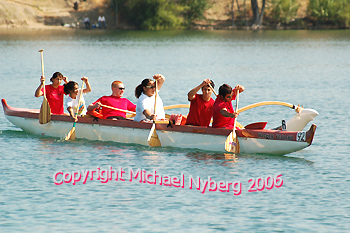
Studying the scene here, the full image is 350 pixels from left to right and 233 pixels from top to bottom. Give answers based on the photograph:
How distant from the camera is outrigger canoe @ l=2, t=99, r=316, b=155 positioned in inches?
527

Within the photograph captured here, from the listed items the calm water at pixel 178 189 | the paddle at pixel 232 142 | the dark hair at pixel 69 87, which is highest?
the dark hair at pixel 69 87

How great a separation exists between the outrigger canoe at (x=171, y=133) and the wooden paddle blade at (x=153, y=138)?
0.10 m

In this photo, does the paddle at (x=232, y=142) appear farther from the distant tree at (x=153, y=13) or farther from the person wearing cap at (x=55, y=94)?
the distant tree at (x=153, y=13)

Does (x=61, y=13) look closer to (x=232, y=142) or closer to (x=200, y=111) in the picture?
(x=200, y=111)

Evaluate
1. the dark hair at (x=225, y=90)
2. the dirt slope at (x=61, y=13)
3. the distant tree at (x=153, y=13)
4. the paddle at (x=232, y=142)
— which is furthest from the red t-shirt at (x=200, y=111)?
the distant tree at (x=153, y=13)

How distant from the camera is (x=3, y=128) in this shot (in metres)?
18.4

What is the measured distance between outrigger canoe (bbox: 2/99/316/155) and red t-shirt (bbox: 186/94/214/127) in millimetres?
253

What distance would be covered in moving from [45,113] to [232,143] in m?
5.32

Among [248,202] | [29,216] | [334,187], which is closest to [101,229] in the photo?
[29,216]

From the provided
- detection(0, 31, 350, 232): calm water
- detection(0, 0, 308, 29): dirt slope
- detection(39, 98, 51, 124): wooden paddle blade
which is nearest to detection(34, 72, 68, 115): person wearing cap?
detection(39, 98, 51, 124): wooden paddle blade

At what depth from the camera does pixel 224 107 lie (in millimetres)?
13656

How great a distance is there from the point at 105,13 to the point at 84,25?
4771 mm

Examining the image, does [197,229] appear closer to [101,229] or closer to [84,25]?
[101,229]

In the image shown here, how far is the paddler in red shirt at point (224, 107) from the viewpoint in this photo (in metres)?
13.4
